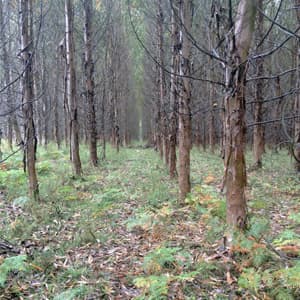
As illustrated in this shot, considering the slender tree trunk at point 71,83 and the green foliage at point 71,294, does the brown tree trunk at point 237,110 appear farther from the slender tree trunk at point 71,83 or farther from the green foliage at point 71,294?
the slender tree trunk at point 71,83

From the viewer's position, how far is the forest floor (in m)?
3.60

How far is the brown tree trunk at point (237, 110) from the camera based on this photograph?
3.98m

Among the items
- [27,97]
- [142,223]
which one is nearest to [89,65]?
[27,97]

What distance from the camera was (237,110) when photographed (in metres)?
4.06

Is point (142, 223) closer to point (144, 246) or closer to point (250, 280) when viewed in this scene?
point (144, 246)

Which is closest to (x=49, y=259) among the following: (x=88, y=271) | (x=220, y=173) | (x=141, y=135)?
(x=88, y=271)

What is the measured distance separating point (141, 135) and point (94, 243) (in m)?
45.6

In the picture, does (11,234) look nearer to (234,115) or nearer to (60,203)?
(60,203)

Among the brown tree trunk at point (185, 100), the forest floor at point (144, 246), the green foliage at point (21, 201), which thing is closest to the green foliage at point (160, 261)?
the forest floor at point (144, 246)

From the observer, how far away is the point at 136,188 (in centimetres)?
907

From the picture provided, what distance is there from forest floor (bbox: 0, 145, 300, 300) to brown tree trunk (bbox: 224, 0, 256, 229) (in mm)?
469

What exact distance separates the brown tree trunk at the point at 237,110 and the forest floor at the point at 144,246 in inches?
18.4

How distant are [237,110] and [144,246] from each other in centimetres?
244

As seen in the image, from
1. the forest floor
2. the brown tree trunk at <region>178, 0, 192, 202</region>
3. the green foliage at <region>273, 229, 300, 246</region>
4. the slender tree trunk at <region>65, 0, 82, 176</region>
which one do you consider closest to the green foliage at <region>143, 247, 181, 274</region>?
the forest floor
